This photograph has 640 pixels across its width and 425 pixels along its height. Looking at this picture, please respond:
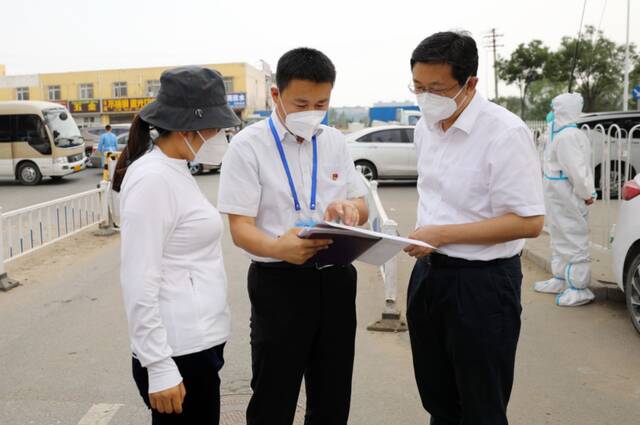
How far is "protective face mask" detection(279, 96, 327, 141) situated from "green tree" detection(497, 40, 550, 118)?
3071cm

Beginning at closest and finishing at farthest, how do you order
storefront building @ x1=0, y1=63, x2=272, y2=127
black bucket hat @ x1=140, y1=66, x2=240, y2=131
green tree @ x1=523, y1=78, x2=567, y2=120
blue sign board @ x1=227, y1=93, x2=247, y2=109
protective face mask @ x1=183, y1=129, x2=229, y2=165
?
black bucket hat @ x1=140, y1=66, x2=240, y2=131
protective face mask @ x1=183, y1=129, x2=229, y2=165
green tree @ x1=523, y1=78, x2=567, y2=120
blue sign board @ x1=227, y1=93, x2=247, y2=109
storefront building @ x1=0, y1=63, x2=272, y2=127

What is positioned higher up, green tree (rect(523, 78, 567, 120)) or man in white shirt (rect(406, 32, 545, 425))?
green tree (rect(523, 78, 567, 120))

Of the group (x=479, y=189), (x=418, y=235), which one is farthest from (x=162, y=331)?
(x=479, y=189)

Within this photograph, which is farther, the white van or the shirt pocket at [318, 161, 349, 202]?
the white van

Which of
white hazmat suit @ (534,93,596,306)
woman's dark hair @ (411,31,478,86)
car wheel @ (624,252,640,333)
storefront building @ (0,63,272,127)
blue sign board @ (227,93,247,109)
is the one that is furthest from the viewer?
storefront building @ (0,63,272,127)

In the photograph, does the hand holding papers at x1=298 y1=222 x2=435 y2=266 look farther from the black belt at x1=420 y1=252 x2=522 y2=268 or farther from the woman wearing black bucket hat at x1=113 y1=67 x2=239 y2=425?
the woman wearing black bucket hat at x1=113 y1=67 x2=239 y2=425

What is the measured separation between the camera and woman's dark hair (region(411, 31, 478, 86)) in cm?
223

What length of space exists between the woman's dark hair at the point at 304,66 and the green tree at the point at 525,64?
30.7 m

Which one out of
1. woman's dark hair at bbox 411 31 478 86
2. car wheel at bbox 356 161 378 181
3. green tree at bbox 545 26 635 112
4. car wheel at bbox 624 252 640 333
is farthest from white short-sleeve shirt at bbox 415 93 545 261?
green tree at bbox 545 26 635 112

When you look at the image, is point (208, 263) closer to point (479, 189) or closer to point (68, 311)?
point (479, 189)

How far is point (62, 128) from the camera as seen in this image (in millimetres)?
19047

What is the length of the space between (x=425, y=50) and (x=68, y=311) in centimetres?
464

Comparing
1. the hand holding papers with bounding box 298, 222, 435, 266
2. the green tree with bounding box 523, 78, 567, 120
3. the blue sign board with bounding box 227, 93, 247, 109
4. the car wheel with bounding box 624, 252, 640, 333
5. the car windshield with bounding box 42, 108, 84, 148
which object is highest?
the blue sign board with bounding box 227, 93, 247, 109

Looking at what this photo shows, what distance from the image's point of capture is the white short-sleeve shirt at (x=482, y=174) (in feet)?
7.13
